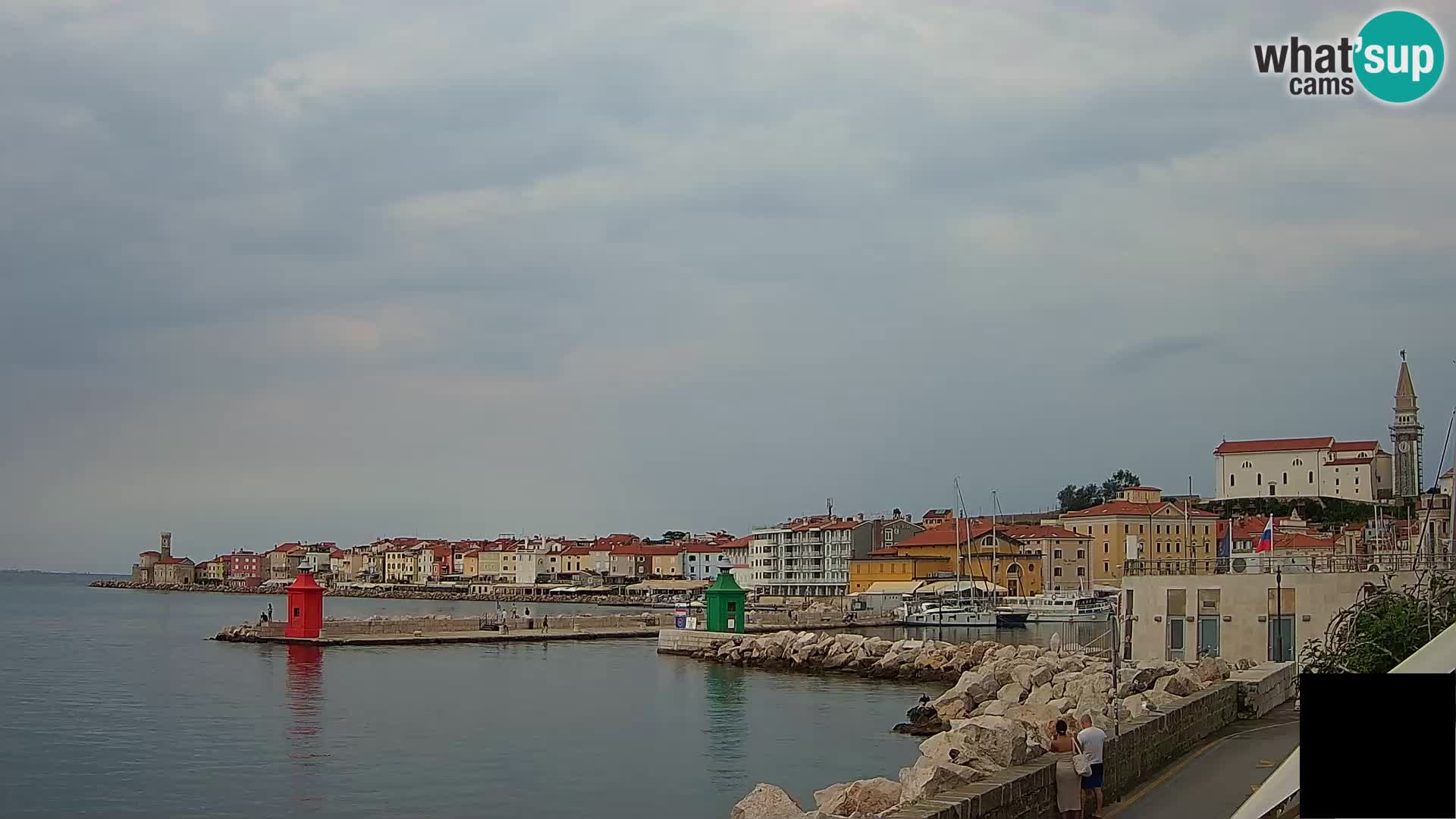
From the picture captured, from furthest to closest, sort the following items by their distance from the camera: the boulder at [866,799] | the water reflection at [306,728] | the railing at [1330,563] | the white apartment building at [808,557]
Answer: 1. the white apartment building at [808,557]
2. the railing at [1330,563]
3. the water reflection at [306,728]
4. the boulder at [866,799]

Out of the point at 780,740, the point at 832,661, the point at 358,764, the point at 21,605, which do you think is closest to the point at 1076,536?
the point at 832,661

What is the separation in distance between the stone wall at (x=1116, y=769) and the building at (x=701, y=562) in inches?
5136

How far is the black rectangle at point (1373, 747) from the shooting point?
15.0 feet

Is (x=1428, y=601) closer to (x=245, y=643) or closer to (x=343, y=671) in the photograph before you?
(x=343, y=671)

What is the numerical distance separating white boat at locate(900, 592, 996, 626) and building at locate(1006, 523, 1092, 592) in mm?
24403

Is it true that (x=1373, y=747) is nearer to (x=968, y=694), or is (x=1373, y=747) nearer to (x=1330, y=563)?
(x=968, y=694)

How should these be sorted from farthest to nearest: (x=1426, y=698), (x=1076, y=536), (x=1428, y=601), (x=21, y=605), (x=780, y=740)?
(x=21, y=605) < (x=1076, y=536) < (x=780, y=740) < (x=1428, y=601) < (x=1426, y=698)

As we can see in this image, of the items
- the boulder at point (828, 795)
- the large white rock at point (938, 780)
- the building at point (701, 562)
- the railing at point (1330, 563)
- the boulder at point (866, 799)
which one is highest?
the railing at point (1330, 563)

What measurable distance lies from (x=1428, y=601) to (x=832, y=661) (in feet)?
119

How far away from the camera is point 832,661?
50156mm

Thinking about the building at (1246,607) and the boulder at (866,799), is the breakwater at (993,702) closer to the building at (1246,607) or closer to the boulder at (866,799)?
the boulder at (866,799)

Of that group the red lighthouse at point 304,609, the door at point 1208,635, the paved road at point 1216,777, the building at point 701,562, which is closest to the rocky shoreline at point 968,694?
the paved road at point 1216,777

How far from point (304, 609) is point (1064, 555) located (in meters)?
64.2

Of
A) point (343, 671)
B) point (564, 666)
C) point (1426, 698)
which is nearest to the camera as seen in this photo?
point (1426, 698)
